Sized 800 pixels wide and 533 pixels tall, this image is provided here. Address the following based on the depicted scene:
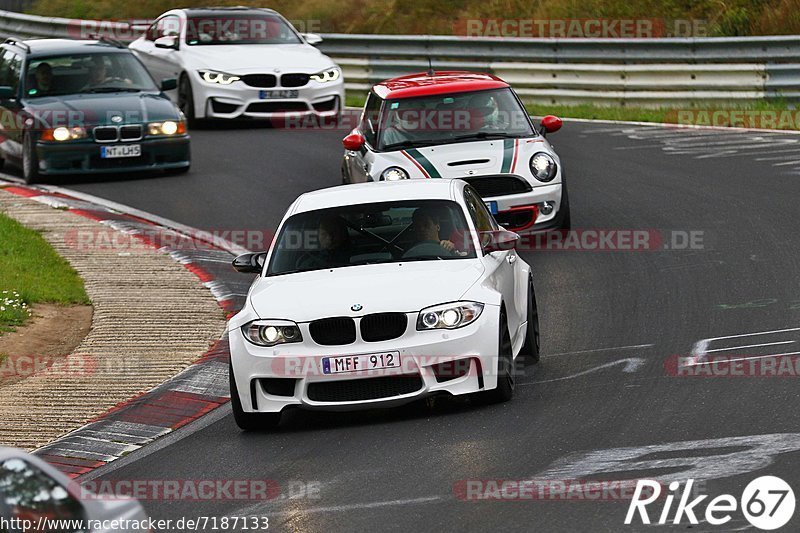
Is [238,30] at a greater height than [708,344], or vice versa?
[708,344]

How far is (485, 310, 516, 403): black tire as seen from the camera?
9.20 metres

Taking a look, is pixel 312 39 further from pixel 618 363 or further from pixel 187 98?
pixel 618 363

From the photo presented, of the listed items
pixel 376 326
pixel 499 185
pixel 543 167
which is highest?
pixel 376 326

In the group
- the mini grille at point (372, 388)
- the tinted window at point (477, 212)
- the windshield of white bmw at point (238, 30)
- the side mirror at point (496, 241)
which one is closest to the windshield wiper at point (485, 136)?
the tinted window at point (477, 212)

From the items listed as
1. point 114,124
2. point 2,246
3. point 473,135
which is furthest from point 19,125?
point 473,135

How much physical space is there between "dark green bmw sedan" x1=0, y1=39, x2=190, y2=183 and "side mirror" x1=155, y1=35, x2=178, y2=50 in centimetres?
352

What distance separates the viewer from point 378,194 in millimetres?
10430

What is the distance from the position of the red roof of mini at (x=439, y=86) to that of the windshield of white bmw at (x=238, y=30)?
8.32m

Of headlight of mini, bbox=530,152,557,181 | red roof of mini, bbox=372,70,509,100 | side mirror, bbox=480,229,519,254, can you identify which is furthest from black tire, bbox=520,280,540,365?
red roof of mini, bbox=372,70,509,100

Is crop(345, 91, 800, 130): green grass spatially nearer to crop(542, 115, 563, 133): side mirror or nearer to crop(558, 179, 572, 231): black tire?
crop(542, 115, 563, 133): side mirror

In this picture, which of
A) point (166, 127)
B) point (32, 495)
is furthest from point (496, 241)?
point (166, 127)

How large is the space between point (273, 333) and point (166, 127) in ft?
34.6

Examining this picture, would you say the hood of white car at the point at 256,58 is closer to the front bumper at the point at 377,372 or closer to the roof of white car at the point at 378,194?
the roof of white car at the point at 378,194

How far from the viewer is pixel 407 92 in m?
15.7
